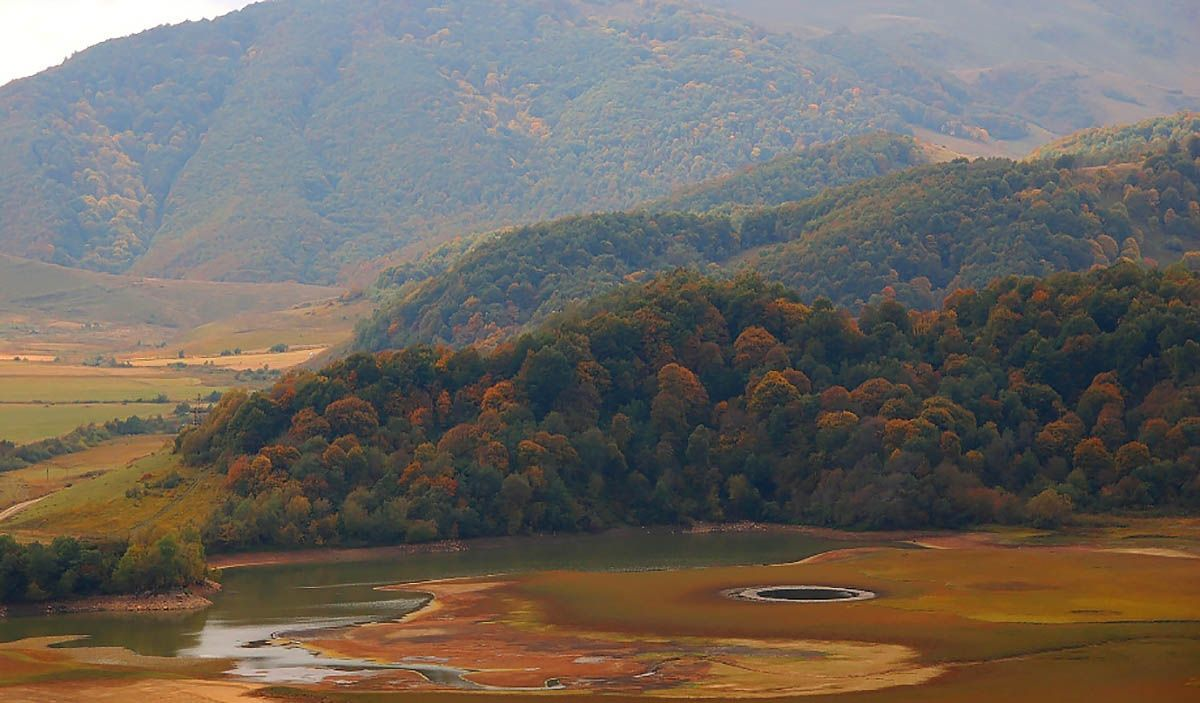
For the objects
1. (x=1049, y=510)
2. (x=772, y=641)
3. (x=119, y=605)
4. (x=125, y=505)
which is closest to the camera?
(x=772, y=641)

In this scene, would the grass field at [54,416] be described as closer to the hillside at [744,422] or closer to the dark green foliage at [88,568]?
the hillside at [744,422]

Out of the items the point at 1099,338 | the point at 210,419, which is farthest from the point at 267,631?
the point at 1099,338

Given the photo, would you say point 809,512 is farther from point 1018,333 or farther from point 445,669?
point 445,669

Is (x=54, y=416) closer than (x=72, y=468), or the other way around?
(x=72, y=468)

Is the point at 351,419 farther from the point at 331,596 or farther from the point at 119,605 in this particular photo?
the point at 119,605

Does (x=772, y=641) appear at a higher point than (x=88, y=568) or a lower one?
lower

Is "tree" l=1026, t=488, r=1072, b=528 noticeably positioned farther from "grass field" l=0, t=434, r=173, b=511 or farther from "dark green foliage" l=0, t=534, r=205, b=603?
"grass field" l=0, t=434, r=173, b=511

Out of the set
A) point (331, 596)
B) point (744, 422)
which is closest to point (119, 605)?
point (331, 596)
